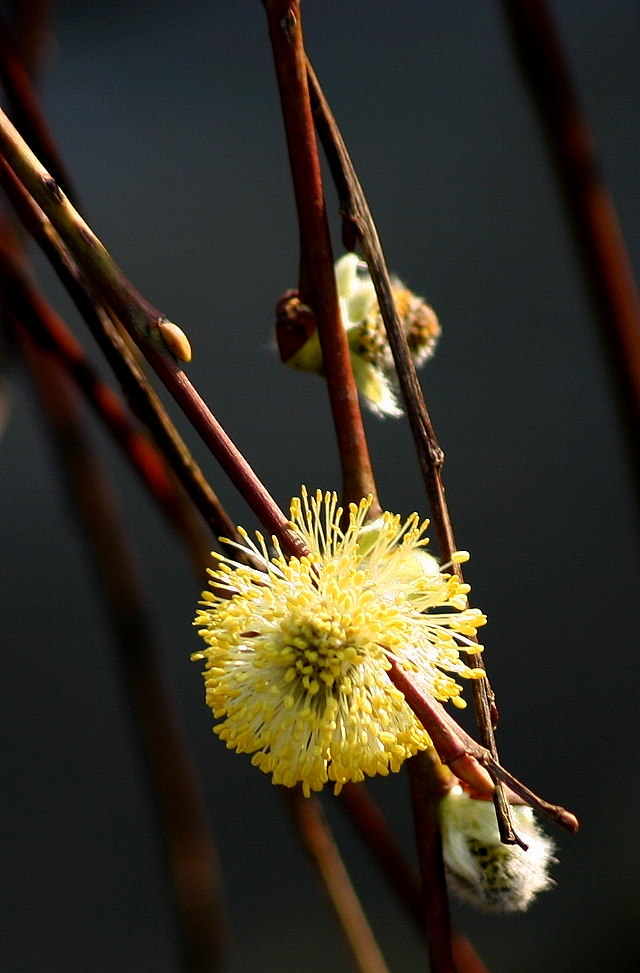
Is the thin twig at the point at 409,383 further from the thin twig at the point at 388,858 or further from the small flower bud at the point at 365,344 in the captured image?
the thin twig at the point at 388,858

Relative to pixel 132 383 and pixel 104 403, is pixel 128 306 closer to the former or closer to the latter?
pixel 132 383

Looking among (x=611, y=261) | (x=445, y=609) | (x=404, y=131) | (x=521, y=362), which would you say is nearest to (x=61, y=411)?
(x=445, y=609)

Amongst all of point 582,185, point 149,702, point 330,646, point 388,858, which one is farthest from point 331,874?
point 582,185

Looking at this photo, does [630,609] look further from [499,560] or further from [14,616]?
[14,616]

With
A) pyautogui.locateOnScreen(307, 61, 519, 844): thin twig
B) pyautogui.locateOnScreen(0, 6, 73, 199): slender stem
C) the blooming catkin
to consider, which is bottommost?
the blooming catkin

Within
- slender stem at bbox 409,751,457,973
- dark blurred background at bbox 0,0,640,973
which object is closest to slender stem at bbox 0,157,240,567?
slender stem at bbox 409,751,457,973

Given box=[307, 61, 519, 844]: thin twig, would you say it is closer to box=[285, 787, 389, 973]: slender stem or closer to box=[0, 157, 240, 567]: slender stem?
box=[0, 157, 240, 567]: slender stem
